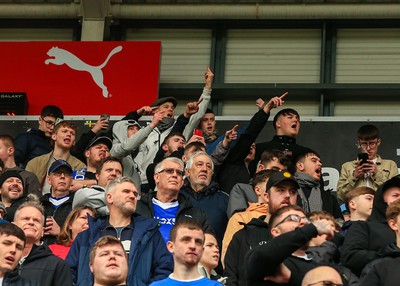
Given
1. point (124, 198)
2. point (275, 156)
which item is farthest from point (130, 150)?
point (124, 198)

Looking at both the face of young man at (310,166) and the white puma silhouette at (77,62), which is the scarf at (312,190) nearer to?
the face of young man at (310,166)

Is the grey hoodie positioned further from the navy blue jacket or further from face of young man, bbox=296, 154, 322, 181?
face of young man, bbox=296, 154, 322, 181

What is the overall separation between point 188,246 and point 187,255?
0.08m

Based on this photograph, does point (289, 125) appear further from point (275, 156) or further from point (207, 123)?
point (275, 156)

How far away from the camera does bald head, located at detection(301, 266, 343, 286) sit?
8906 mm

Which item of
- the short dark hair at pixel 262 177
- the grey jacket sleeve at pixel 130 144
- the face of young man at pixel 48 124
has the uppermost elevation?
the face of young man at pixel 48 124

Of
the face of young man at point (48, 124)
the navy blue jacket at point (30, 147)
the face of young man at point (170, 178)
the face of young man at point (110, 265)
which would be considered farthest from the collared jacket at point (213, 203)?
the face of young man at point (48, 124)

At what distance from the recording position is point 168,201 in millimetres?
12336

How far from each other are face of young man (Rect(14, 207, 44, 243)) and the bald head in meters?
3.03

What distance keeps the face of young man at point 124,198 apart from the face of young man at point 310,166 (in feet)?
9.37

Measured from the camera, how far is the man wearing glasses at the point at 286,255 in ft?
29.4

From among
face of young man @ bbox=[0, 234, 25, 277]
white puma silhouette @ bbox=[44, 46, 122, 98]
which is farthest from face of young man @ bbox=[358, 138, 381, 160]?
face of young man @ bbox=[0, 234, 25, 277]

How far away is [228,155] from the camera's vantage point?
47.9 feet

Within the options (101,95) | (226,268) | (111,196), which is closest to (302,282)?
(226,268)
